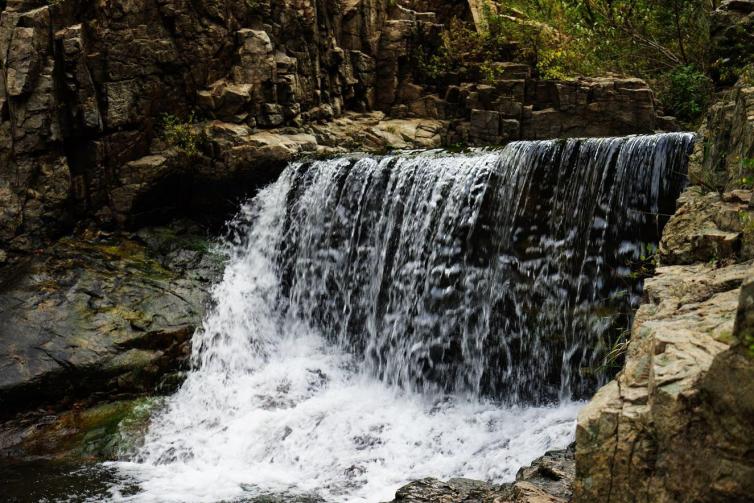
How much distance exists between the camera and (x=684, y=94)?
1403 cm

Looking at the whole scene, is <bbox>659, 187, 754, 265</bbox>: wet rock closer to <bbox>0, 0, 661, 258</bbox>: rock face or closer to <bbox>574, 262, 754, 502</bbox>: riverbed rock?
<bbox>574, 262, 754, 502</bbox>: riverbed rock

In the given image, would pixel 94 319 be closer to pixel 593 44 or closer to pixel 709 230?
pixel 709 230

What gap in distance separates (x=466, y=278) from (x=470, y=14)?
10.4m

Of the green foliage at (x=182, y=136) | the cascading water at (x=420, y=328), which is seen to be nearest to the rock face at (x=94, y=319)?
the cascading water at (x=420, y=328)

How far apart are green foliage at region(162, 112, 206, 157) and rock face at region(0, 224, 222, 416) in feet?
7.86

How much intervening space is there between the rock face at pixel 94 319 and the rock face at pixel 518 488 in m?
6.15

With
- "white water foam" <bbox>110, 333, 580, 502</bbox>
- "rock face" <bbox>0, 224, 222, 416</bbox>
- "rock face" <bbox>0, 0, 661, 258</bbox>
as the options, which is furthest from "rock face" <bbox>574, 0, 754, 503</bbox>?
"rock face" <bbox>0, 0, 661, 258</bbox>

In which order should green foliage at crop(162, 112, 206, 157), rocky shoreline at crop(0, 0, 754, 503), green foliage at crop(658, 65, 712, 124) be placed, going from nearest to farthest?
rocky shoreline at crop(0, 0, 754, 503) < green foliage at crop(658, 65, 712, 124) < green foliage at crop(162, 112, 206, 157)

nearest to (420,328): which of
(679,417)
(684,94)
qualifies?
(679,417)

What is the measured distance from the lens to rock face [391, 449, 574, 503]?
465cm

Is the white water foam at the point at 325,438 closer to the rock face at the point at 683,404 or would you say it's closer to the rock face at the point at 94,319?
the rock face at the point at 94,319

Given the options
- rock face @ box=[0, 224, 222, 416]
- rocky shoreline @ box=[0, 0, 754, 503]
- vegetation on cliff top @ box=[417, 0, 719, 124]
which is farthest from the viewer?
vegetation on cliff top @ box=[417, 0, 719, 124]

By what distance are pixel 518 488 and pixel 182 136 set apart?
36.2 ft

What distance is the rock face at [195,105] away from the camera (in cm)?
1180
